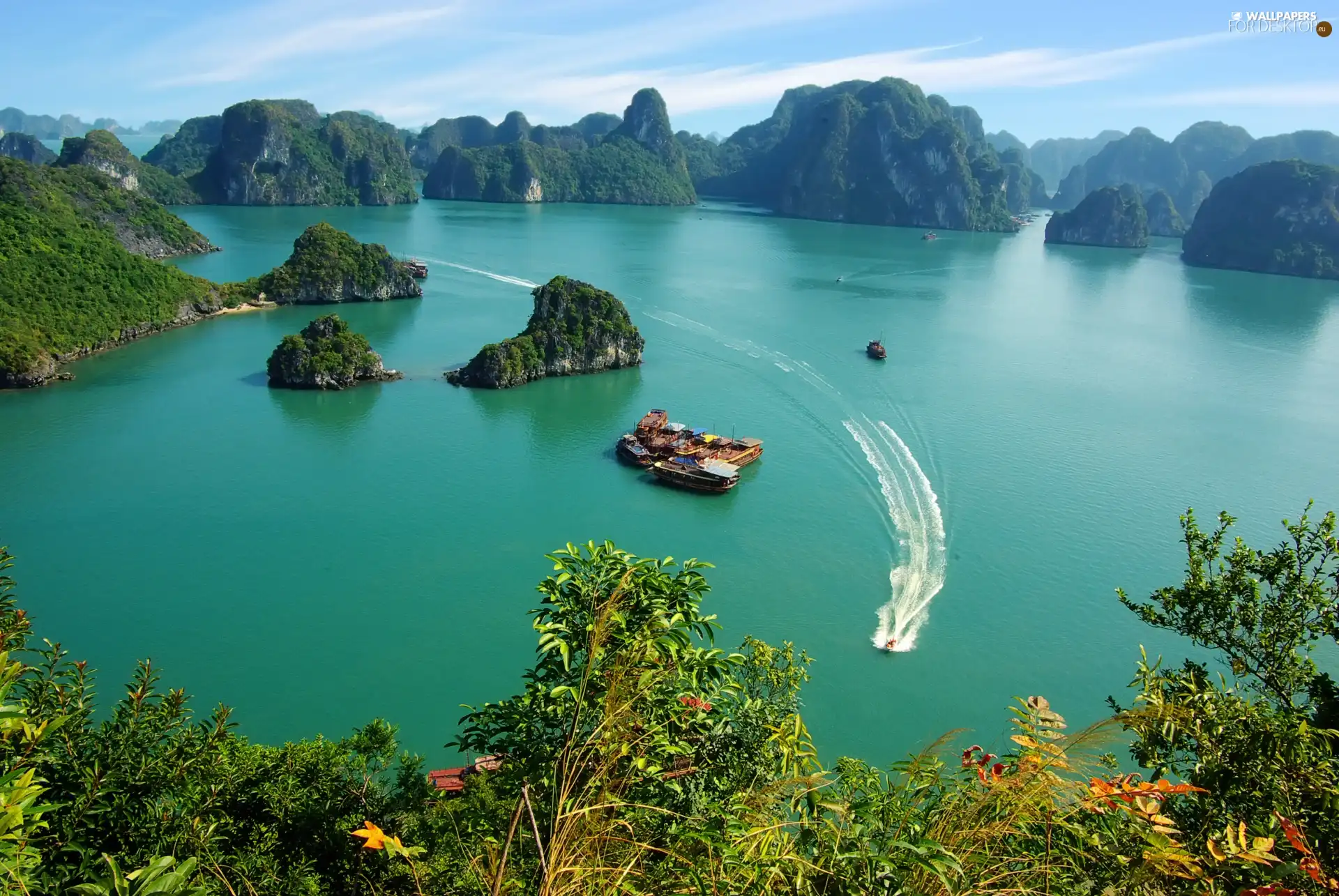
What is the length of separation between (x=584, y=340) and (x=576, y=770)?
2909cm

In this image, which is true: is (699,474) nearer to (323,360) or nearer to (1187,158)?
(323,360)

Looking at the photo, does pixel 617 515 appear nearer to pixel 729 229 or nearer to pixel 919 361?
pixel 919 361

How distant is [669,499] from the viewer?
68.4 ft

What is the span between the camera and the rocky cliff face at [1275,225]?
75.4 m

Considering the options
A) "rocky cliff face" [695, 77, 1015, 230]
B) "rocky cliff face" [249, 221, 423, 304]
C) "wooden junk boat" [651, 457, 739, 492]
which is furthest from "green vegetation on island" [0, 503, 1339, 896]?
"rocky cliff face" [695, 77, 1015, 230]

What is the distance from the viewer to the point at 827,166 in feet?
359

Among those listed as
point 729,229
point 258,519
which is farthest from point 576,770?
point 729,229

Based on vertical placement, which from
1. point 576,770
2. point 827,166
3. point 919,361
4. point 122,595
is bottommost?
point 122,595

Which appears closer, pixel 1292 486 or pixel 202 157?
pixel 1292 486

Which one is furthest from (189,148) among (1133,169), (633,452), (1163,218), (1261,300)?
(1133,169)

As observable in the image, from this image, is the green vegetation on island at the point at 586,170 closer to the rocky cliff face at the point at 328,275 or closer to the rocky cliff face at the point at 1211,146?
the rocky cliff face at the point at 328,275

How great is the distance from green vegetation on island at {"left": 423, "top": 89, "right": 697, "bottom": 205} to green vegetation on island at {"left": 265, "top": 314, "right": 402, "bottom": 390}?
277 feet

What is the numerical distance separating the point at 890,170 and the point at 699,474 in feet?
320

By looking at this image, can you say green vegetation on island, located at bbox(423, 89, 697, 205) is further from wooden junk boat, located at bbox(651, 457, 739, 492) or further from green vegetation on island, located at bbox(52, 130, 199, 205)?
wooden junk boat, located at bbox(651, 457, 739, 492)
